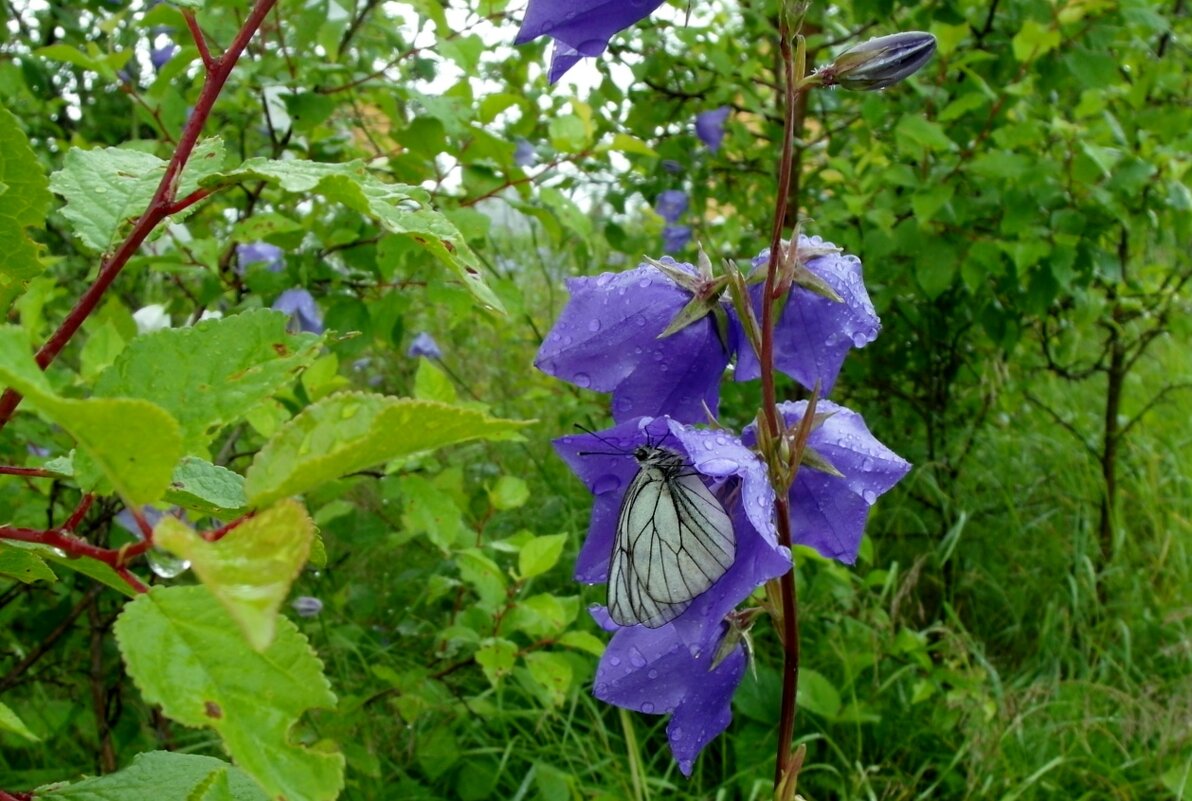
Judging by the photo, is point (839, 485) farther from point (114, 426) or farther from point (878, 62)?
point (114, 426)

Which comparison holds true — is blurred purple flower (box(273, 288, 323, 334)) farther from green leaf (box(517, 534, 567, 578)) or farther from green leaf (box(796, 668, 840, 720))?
green leaf (box(796, 668, 840, 720))

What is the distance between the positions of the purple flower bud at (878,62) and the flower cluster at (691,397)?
0.15m

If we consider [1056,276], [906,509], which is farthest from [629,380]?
[906,509]

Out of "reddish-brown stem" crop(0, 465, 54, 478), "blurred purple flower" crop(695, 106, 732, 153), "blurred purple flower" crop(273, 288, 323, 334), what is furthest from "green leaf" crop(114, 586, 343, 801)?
"blurred purple flower" crop(695, 106, 732, 153)

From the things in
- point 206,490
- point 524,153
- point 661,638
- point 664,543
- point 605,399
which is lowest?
point 605,399

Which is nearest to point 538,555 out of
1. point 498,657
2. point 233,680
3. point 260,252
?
point 498,657

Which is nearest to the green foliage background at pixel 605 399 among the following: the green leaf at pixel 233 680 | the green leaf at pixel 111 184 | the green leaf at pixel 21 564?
the green leaf at pixel 111 184

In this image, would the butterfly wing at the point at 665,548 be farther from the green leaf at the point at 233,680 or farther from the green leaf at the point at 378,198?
the green leaf at the point at 233,680

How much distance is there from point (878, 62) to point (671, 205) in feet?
8.80

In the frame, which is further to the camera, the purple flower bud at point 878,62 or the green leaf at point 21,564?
the purple flower bud at point 878,62

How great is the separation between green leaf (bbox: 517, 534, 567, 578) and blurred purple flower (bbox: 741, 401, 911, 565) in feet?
2.54

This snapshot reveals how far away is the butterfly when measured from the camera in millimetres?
857

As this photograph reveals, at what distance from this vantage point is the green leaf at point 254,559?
0.40 meters

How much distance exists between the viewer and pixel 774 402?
87 centimetres
